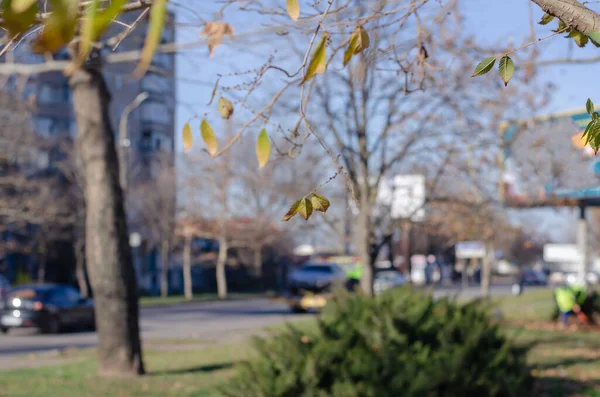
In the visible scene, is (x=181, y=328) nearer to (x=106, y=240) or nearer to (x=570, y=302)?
(x=570, y=302)

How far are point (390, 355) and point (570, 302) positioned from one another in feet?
46.5

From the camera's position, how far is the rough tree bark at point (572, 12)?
3.23 meters

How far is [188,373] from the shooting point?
11.3 metres

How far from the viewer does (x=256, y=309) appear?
32.1 m

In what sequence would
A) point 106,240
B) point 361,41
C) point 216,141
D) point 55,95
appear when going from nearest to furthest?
point 216,141
point 361,41
point 106,240
point 55,95

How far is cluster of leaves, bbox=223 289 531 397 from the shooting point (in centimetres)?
654

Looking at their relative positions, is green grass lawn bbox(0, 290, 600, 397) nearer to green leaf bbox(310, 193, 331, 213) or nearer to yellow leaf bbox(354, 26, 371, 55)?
yellow leaf bbox(354, 26, 371, 55)

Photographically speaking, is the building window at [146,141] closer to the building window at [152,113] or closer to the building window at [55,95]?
the building window at [152,113]

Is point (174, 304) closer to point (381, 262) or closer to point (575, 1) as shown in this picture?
point (381, 262)

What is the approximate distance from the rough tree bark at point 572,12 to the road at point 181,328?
974 cm

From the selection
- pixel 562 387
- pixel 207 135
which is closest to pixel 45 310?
pixel 562 387

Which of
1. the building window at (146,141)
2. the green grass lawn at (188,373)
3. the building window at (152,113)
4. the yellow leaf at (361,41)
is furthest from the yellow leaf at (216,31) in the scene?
the building window at (152,113)

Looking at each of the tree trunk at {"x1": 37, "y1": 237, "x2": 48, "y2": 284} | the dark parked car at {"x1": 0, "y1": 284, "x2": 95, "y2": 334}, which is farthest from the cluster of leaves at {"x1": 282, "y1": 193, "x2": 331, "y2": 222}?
the tree trunk at {"x1": 37, "y1": 237, "x2": 48, "y2": 284}

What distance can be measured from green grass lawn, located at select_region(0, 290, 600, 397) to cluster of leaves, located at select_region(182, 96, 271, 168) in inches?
169
